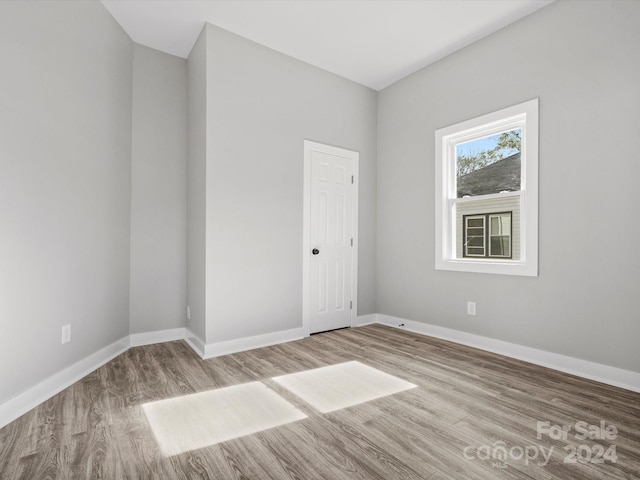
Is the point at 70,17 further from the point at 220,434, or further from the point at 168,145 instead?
the point at 220,434

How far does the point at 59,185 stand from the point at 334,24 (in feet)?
8.96

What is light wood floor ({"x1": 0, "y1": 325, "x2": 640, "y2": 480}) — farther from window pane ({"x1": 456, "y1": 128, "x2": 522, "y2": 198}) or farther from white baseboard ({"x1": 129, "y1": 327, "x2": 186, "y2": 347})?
window pane ({"x1": 456, "y1": 128, "x2": 522, "y2": 198})

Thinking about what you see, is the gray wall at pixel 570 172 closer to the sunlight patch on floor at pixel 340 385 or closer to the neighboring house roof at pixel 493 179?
the neighboring house roof at pixel 493 179

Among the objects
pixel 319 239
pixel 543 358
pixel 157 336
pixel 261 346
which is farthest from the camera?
pixel 319 239

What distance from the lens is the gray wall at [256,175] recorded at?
125 inches

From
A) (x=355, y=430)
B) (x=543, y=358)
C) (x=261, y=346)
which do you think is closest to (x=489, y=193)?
(x=543, y=358)

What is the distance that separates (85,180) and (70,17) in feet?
3.99

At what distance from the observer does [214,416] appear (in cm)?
201

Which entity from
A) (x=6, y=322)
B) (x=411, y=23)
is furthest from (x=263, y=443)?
(x=411, y=23)

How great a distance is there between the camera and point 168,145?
3623mm

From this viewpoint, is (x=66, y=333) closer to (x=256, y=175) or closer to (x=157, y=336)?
(x=157, y=336)

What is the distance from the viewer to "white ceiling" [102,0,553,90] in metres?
2.91

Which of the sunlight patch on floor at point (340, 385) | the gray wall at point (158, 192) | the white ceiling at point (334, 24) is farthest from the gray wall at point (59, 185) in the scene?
the sunlight patch on floor at point (340, 385)

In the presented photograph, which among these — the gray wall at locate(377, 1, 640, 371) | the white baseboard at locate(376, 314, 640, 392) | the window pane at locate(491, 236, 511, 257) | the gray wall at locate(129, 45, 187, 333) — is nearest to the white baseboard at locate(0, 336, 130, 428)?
the gray wall at locate(129, 45, 187, 333)
